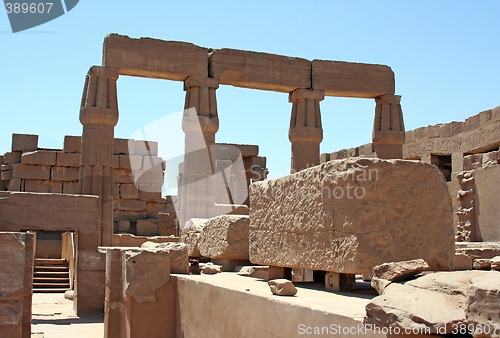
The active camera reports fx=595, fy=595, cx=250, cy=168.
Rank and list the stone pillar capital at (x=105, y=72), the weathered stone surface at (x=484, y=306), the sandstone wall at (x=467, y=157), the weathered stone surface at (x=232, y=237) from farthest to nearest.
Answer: the stone pillar capital at (x=105, y=72), the sandstone wall at (x=467, y=157), the weathered stone surface at (x=232, y=237), the weathered stone surface at (x=484, y=306)

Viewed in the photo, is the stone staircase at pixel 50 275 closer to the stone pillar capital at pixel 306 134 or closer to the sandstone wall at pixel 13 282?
the stone pillar capital at pixel 306 134

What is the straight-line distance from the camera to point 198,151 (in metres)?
12.5

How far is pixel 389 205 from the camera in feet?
12.0

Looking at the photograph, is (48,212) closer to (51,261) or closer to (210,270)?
(210,270)

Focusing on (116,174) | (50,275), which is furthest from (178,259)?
(116,174)

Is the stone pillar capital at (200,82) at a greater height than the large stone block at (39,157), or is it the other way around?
the stone pillar capital at (200,82)

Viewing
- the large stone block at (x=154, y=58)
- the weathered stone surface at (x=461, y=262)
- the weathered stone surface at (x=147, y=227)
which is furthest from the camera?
the weathered stone surface at (x=147, y=227)

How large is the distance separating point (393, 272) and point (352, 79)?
36.3 feet

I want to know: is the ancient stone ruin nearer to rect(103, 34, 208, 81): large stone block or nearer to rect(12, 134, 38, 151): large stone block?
rect(103, 34, 208, 81): large stone block

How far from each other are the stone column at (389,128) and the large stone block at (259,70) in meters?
1.98

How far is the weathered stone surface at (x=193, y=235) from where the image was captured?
7.48m

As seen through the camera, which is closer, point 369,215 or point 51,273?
point 369,215

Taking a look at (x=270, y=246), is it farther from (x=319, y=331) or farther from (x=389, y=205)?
(x=319, y=331)

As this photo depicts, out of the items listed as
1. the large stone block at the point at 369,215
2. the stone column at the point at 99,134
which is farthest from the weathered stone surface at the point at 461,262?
the stone column at the point at 99,134
